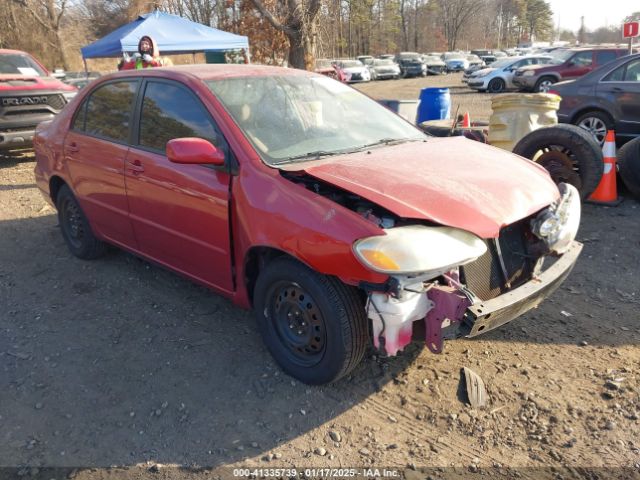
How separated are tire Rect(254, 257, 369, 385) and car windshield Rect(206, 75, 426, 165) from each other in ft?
2.35

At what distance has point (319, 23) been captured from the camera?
32.9 feet

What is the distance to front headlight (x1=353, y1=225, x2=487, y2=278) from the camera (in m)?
2.36

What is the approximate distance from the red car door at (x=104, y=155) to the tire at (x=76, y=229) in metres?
0.20

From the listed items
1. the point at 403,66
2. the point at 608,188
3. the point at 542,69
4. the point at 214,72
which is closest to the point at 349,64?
the point at 403,66

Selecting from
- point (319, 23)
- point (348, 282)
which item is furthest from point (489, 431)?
point (319, 23)

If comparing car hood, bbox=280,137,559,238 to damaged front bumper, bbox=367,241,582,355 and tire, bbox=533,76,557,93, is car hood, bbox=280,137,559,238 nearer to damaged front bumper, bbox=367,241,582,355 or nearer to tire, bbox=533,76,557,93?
damaged front bumper, bbox=367,241,582,355

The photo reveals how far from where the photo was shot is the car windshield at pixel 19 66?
10188 millimetres

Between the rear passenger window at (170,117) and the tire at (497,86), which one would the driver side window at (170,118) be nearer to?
the rear passenger window at (170,117)

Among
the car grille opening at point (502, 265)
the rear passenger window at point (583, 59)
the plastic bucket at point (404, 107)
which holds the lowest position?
the car grille opening at point (502, 265)

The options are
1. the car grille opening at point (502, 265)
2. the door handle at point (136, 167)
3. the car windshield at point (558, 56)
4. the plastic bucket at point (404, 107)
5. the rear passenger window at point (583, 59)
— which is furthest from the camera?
the car windshield at point (558, 56)

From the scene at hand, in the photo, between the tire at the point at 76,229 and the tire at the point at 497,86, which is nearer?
the tire at the point at 76,229

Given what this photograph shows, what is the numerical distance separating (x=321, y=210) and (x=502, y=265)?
3.58 feet

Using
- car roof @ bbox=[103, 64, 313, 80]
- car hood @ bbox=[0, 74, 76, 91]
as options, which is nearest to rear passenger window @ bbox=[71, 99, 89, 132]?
car roof @ bbox=[103, 64, 313, 80]

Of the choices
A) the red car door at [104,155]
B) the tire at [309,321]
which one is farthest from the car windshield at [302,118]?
the red car door at [104,155]
